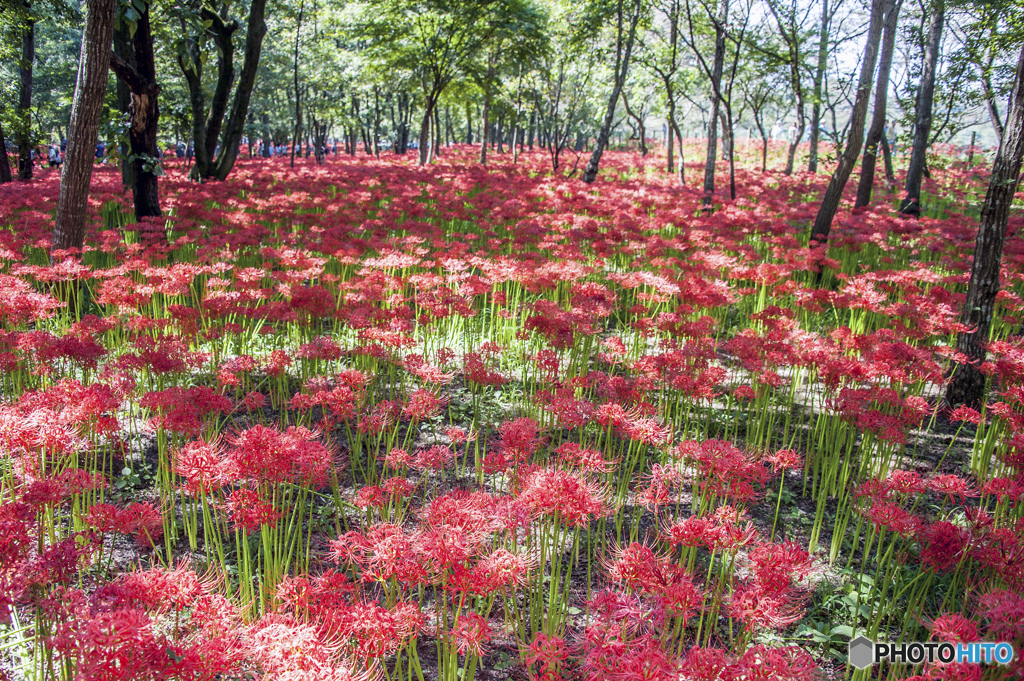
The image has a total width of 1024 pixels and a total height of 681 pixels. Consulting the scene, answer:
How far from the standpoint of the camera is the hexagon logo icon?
2.19 metres

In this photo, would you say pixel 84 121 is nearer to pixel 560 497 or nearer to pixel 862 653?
pixel 560 497

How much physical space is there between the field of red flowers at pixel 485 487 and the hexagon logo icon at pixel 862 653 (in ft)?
0.52

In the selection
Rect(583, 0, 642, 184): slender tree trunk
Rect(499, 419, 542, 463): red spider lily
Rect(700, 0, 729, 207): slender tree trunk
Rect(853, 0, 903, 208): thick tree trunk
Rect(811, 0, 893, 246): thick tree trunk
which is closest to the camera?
Rect(499, 419, 542, 463): red spider lily

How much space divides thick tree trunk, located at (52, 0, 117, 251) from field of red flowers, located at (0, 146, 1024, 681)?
0.52m

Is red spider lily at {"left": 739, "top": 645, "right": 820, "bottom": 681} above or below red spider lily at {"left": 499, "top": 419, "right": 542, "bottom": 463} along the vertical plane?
below

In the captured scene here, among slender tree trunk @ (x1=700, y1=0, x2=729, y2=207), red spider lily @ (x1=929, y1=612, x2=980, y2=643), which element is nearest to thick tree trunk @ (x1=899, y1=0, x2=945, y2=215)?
slender tree trunk @ (x1=700, y1=0, x2=729, y2=207)

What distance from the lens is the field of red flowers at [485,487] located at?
68.9 inches

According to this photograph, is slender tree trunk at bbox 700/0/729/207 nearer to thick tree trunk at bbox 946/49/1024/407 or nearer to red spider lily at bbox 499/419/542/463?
thick tree trunk at bbox 946/49/1024/407

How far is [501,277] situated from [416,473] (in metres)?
2.14

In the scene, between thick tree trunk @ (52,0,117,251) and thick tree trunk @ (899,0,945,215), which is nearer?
thick tree trunk @ (52,0,117,251)

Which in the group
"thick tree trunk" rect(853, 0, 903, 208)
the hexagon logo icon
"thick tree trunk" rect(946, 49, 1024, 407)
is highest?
"thick tree trunk" rect(853, 0, 903, 208)

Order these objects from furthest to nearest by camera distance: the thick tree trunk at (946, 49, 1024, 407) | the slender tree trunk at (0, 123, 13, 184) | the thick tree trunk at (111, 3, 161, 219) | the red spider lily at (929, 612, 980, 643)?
the slender tree trunk at (0, 123, 13, 184)
the thick tree trunk at (111, 3, 161, 219)
the thick tree trunk at (946, 49, 1024, 407)
the red spider lily at (929, 612, 980, 643)

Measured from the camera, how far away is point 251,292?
468 cm

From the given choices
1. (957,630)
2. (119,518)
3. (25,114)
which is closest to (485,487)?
(119,518)
